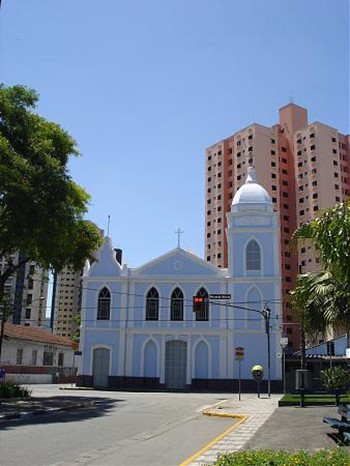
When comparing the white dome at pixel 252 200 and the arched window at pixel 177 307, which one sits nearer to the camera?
the arched window at pixel 177 307

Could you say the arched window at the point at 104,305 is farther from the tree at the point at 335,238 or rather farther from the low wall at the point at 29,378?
the tree at the point at 335,238

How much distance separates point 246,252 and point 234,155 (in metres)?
65.0

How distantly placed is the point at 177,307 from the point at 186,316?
1002mm

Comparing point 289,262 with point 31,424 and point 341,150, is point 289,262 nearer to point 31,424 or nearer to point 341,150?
point 341,150

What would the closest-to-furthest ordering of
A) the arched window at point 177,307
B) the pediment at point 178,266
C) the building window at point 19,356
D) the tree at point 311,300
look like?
the tree at point 311,300
the arched window at point 177,307
the pediment at point 178,266
the building window at point 19,356

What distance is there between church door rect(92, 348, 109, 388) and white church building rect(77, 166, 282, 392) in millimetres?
75

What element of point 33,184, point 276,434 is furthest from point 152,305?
point 276,434

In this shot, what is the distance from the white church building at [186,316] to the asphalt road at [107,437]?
2040 cm

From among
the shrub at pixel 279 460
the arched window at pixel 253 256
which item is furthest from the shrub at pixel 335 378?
the arched window at pixel 253 256

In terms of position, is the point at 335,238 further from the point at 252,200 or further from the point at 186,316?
the point at 252,200

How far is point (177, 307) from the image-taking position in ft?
140

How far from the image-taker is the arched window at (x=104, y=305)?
4353 cm

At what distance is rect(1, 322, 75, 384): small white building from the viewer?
50031 millimetres

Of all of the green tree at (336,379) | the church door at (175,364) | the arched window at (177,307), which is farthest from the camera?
the arched window at (177,307)
